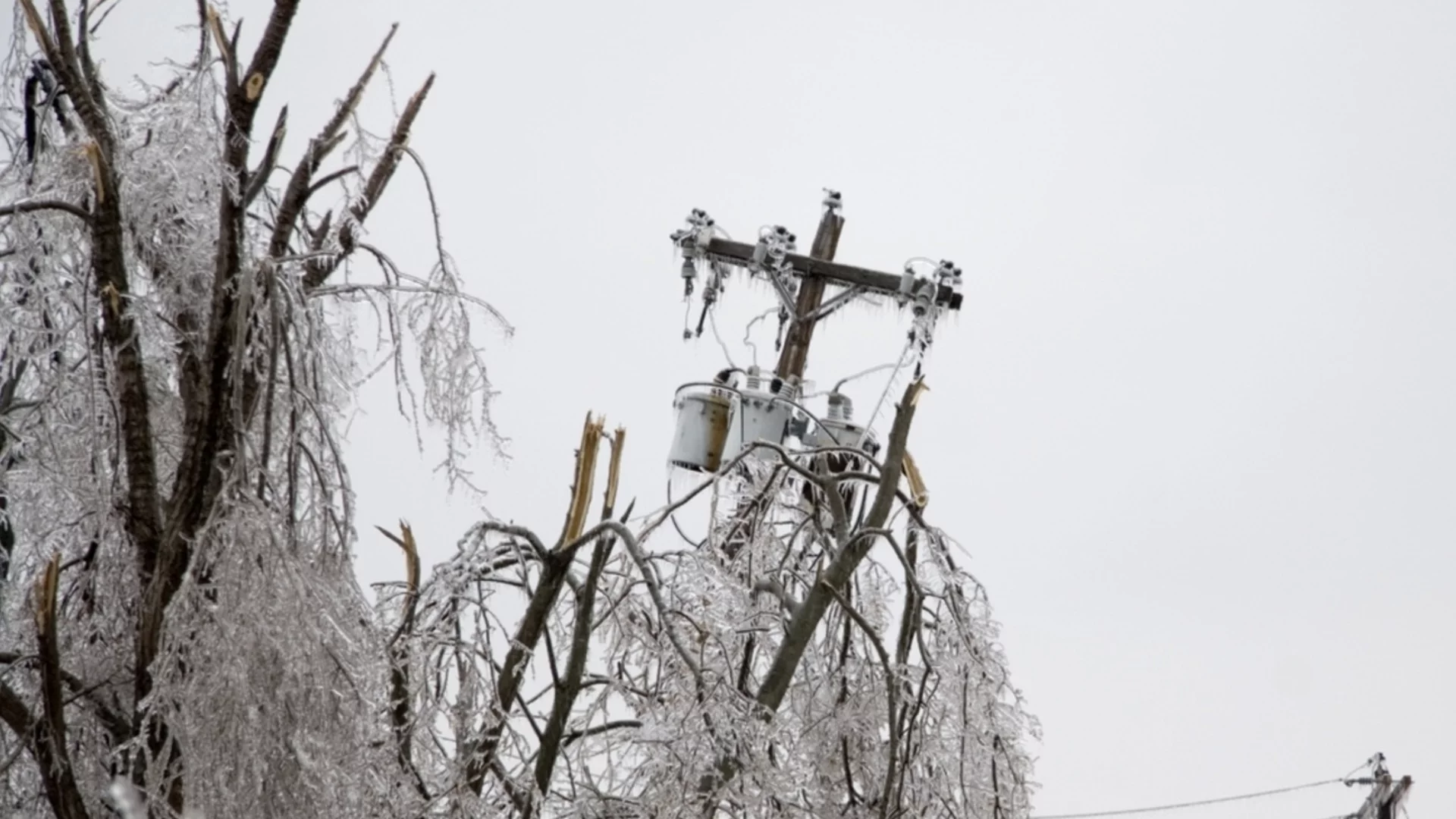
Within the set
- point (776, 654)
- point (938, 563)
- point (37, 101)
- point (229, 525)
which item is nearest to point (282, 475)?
point (229, 525)

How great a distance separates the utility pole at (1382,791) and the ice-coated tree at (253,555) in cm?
1033

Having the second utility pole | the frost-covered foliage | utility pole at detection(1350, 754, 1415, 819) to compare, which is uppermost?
the second utility pole

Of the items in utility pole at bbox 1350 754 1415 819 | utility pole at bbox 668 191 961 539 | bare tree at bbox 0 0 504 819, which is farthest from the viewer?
utility pole at bbox 1350 754 1415 819

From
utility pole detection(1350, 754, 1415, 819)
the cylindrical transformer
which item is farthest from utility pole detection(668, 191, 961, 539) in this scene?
utility pole detection(1350, 754, 1415, 819)

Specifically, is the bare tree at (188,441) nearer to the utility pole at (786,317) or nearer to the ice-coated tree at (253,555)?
the ice-coated tree at (253,555)

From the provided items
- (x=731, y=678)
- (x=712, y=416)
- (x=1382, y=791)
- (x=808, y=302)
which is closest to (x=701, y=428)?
(x=712, y=416)

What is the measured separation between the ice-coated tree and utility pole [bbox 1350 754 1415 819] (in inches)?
407

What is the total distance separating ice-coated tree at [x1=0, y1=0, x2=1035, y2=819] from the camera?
354 cm

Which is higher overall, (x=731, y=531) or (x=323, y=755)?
(x=731, y=531)

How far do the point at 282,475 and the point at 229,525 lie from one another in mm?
237

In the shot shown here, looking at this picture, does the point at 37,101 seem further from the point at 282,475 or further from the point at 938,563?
the point at 938,563

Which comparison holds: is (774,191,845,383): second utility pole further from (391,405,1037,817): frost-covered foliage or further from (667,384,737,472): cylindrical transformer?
(391,405,1037,817): frost-covered foliage

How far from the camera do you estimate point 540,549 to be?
4410 mm

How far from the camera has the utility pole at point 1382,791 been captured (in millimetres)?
13812
